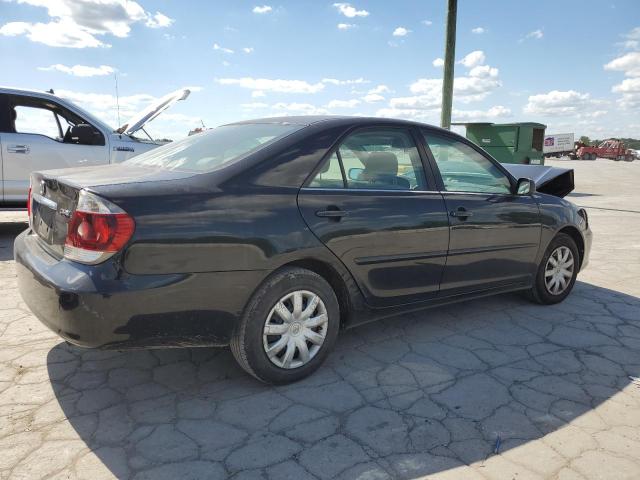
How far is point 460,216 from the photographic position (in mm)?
3609

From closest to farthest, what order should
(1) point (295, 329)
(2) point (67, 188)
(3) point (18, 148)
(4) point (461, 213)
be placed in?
(2) point (67, 188) → (1) point (295, 329) → (4) point (461, 213) → (3) point (18, 148)

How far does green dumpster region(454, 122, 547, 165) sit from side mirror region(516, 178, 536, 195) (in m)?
12.1

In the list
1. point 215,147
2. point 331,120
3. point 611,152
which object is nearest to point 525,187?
point 331,120

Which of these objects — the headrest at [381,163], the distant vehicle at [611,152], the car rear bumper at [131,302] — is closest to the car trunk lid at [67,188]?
the car rear bumper at [131,302]

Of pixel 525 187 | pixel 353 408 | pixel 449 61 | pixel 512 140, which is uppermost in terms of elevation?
pixel 449 61

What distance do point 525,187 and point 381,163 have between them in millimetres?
1355

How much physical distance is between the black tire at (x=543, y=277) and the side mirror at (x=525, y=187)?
0.65 m

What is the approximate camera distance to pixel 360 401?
111 inches

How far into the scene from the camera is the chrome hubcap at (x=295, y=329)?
2867 millimetres

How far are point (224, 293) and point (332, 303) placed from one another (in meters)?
0.70

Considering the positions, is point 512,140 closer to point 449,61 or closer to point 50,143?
point 449,61

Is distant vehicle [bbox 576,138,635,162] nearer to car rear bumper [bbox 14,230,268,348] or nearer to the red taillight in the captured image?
car rear bumper [bbox 14,230,268,348]

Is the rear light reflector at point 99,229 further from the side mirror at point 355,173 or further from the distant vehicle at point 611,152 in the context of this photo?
the distant vehicle at point 611,152

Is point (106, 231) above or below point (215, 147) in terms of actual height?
below
